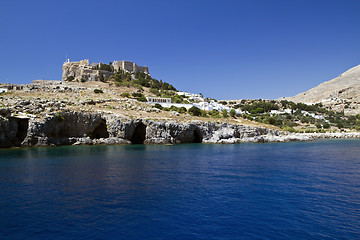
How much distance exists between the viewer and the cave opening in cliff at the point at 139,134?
159 ft

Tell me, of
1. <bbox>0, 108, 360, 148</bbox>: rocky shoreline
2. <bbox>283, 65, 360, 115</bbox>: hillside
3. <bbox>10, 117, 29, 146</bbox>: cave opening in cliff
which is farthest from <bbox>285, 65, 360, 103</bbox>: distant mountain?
<bbox>10, 117, 29, 146</bbox>: cave opening in cliff

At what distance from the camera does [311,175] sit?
60.1 feet

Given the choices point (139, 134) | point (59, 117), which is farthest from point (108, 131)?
point (59, 117)

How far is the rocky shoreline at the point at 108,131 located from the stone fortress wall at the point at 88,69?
178 ft

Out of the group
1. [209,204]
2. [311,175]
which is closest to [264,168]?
[311,175]

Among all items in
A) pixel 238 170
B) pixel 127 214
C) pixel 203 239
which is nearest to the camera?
pixel 203 239

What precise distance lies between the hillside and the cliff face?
260ft

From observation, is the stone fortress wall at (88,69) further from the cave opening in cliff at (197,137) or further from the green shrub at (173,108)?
the cave opening in cliff at (197,137)

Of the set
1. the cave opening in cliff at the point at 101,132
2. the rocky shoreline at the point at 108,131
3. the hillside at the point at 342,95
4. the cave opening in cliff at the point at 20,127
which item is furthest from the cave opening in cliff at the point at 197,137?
the hillside at the point at 342,95

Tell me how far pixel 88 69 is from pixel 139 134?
59991mm

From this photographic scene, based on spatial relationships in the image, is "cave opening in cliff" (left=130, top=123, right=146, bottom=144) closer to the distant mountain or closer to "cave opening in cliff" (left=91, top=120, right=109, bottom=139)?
"cave opening in cliff" (left=91, top=120, right=109, bottom=139)

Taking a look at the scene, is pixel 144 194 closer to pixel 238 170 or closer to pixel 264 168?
pixel 238 170

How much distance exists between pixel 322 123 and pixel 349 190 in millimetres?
79249

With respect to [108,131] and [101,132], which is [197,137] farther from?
[101,132]
